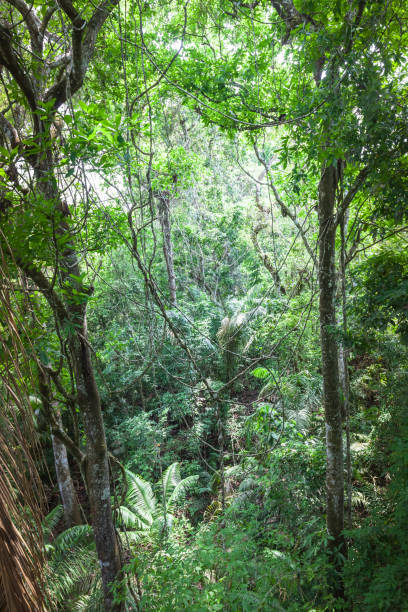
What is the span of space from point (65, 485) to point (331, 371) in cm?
464

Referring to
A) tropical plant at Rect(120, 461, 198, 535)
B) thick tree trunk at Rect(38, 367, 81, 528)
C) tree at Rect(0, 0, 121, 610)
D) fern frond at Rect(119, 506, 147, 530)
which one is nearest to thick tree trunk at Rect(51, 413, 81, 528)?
thick tree trunk at Rect(38, 367, 81, 528)

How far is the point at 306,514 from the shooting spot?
3199mm

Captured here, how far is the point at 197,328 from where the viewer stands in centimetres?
356

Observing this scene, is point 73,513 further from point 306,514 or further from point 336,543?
point 336,543

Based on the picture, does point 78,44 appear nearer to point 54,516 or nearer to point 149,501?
point 149,501

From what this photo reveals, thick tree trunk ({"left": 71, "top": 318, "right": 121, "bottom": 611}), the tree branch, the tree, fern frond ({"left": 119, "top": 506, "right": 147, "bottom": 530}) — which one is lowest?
fern frond ({"left": 119, "top": 506, "right": 147, "bottom": 530})

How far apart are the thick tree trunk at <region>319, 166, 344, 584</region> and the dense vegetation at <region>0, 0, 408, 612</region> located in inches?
0.5

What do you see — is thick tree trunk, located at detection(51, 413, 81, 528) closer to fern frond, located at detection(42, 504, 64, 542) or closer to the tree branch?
fern frond, located at detection(42, 504, 64, 542)

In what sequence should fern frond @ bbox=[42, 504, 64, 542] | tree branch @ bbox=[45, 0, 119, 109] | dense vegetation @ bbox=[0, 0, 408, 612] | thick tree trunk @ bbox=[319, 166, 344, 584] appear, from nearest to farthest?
1. dense vegetation @ bbox=[0, 0, 408, 612]
2. tree branch @ bbox=[45, 0, 119, 109]
3. thick tree trunk @ bbox=[319, 166, 344, 584]
4. fern frond @ bbox=[42, 504, 64, 542]

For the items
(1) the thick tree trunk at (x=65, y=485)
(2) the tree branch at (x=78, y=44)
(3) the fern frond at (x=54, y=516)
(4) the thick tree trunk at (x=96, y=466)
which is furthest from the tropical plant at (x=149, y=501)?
(2) the tree branch at (x=78, y=44)

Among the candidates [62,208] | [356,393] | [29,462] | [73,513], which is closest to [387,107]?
[62,208]

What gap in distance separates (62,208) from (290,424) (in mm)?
3269

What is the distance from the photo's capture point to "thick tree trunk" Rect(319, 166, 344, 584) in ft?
8.36

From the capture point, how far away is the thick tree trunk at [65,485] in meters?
5.18
